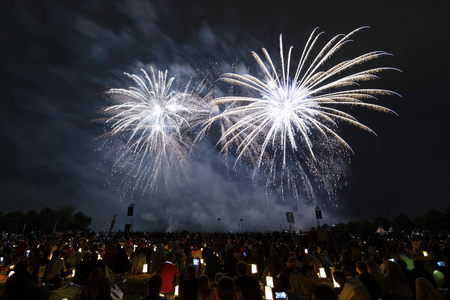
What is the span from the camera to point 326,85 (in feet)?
75.0

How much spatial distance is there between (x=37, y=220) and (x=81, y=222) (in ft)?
97.6

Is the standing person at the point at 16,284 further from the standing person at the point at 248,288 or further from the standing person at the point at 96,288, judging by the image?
the standing person at the point at 248,288

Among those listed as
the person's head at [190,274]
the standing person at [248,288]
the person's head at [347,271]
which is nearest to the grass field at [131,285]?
the person's head at [190,274]

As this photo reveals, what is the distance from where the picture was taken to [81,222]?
130000 millimetres

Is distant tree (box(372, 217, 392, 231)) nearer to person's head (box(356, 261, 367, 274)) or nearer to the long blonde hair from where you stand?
person's head (box(356, 261, 367, 274))

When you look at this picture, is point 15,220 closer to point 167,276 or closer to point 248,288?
point 167,276

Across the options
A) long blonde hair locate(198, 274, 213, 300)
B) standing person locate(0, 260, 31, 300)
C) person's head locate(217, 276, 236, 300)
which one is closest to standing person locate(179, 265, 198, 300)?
long blonde hair locate(198, 274, 213, 300)

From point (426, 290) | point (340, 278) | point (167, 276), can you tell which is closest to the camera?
point (426, 290)

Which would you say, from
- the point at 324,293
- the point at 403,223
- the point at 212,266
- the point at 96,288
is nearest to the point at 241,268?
the point at 324,293

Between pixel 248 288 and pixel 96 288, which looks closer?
pixel 96 288

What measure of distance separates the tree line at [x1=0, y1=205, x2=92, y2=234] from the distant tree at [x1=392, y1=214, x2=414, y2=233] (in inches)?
5666

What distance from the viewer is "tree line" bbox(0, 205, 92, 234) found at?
91625 mm

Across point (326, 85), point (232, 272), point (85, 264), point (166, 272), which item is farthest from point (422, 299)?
point (326, 85)

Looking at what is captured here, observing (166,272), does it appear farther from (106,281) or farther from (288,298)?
(288,298)
